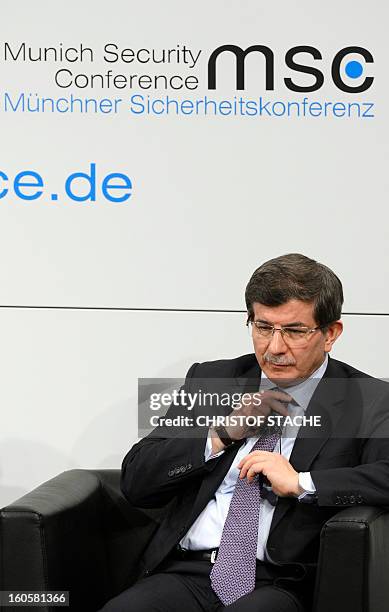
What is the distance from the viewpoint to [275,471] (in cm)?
261

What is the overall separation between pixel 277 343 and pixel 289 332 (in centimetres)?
5

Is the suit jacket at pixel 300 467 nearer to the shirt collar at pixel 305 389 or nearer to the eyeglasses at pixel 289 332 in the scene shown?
the shirt collar at pixel 305 389

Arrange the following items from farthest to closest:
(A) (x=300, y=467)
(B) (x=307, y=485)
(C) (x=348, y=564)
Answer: (A) (x=300, y=467) < (B) (x=307, y=485) < (C) (x=348, y=564)

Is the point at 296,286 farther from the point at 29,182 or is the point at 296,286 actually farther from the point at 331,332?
the point at 29,182

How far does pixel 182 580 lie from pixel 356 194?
160 cm

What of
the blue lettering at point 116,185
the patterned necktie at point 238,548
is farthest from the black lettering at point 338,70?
the patterned necktie at point 238,548

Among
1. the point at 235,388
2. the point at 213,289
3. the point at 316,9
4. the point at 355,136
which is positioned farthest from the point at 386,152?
the point at 235,388

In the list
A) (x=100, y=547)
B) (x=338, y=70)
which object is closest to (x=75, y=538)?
(x=100, y=547)

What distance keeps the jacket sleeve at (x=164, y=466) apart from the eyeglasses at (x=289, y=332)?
0.32 m

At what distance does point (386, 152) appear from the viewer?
142 inches

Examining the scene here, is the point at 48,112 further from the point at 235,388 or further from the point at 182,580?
the point at 182,580

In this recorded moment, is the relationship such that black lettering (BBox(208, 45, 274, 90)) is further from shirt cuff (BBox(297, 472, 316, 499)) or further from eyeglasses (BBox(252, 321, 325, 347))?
shirt cuff (BBox(297, 472, 316, 499))

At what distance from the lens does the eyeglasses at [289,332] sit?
107 inches

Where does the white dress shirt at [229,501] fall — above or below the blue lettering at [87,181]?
below
